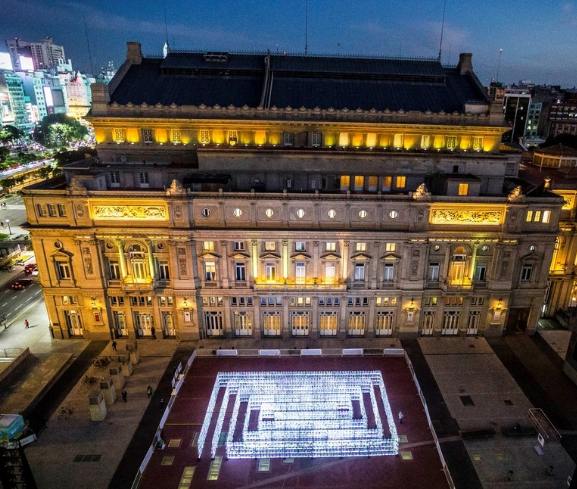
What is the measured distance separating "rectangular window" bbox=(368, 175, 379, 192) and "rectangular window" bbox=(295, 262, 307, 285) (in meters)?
15.8

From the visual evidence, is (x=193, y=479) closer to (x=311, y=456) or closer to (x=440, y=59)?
(x=311, y=456)

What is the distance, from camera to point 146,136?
69.6 m

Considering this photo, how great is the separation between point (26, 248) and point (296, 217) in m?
73.1

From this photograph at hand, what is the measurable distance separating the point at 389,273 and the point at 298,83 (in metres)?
35.7

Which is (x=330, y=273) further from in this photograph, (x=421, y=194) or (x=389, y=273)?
(x=421, y=194)

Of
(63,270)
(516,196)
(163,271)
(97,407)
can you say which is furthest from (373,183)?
(63,270)

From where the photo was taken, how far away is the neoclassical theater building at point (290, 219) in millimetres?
61125

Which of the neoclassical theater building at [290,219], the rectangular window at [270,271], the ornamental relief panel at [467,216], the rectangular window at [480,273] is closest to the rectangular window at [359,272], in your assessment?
the neoclassical theater building at [290,219]

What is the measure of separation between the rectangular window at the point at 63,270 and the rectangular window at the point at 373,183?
152 ft

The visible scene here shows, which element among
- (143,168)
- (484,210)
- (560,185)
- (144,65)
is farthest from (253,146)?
(560,185)

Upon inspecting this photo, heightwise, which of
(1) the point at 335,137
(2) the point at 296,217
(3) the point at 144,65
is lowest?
(2) the point at 296,217

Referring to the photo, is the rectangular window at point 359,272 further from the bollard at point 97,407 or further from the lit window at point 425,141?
the bollard at point 97,407

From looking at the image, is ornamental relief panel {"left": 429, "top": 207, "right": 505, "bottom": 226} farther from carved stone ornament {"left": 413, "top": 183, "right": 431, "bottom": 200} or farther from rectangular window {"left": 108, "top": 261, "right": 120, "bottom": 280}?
rectangular window {"left": 108, "top": 261, "right": 120, "bottom": 280}

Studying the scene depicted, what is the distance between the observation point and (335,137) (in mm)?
68250
